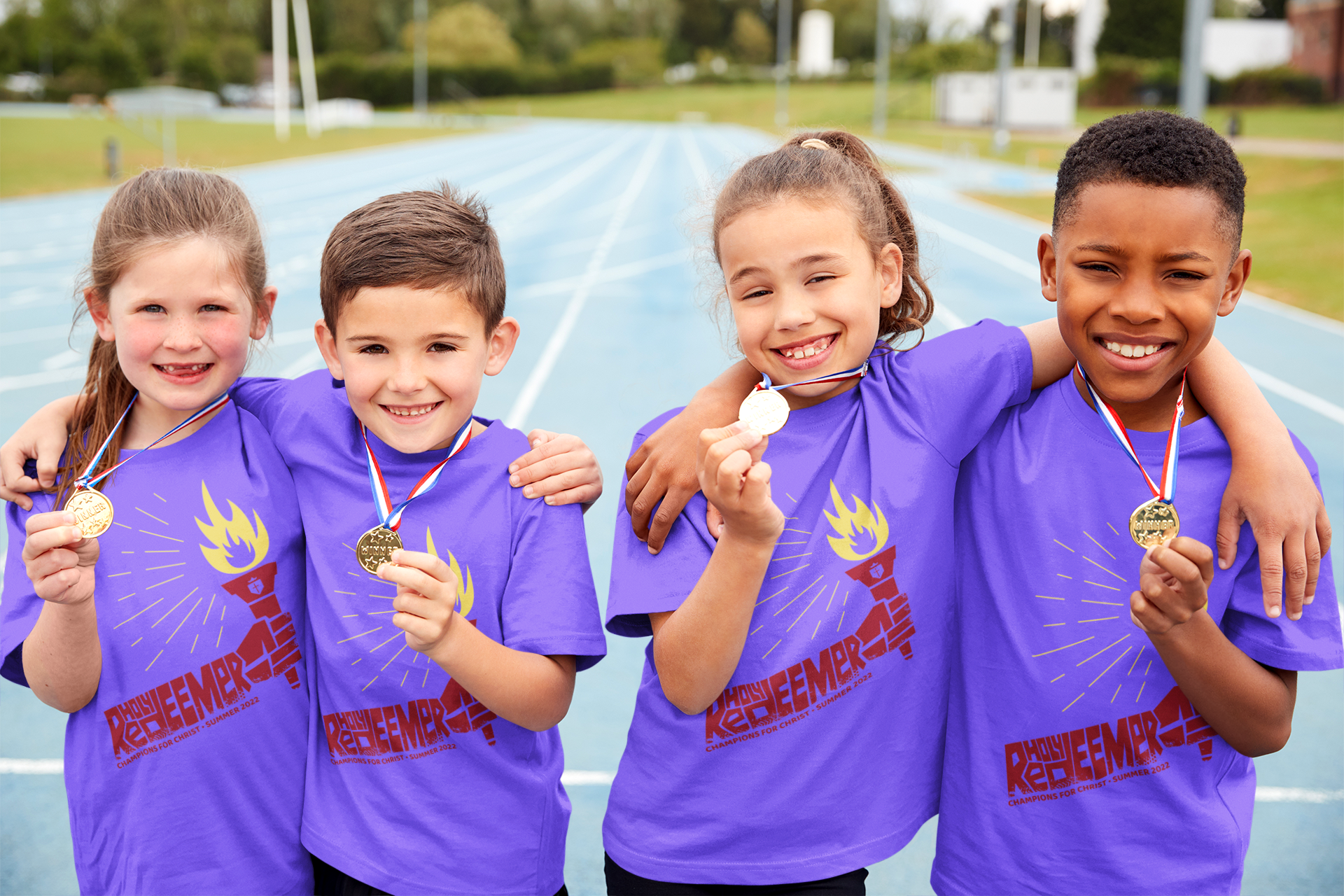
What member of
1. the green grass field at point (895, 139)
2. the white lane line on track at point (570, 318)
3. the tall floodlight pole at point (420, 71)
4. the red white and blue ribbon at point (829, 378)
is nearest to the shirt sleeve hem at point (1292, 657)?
the red white and blue ribbon at point (829, 378)

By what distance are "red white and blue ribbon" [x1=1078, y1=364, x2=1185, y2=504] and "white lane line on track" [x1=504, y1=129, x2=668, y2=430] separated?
1947 mm

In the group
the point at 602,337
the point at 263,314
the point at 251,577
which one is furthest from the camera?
the point at 602,337

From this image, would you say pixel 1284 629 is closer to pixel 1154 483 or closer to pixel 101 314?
pixel 1154 483

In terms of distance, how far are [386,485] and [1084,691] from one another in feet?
3.94

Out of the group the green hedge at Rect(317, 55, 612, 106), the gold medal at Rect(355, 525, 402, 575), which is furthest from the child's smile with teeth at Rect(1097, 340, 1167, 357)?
the green hedge at Rect(317, 55, 612, 106)

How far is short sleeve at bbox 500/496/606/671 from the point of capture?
174 cm

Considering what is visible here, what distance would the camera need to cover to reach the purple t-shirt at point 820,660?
1.73 meters

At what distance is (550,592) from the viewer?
5.77ft

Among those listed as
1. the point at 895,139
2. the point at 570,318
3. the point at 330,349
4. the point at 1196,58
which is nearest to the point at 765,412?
the point at 330,349

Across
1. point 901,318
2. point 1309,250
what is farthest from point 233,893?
point 1309,250

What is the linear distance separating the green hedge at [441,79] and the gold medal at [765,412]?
70050 millimetres

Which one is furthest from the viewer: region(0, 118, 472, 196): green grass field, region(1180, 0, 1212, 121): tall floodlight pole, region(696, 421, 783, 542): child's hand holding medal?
region(0, 118, 472, 196): green grass field

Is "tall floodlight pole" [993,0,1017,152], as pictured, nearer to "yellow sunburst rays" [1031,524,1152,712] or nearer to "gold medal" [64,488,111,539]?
"yellow sunburst rays" [1031,524,1152,712]

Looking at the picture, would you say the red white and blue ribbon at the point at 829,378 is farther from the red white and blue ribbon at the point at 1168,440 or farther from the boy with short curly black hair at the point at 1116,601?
the red white and blue ribbon at the point at 1168,440
